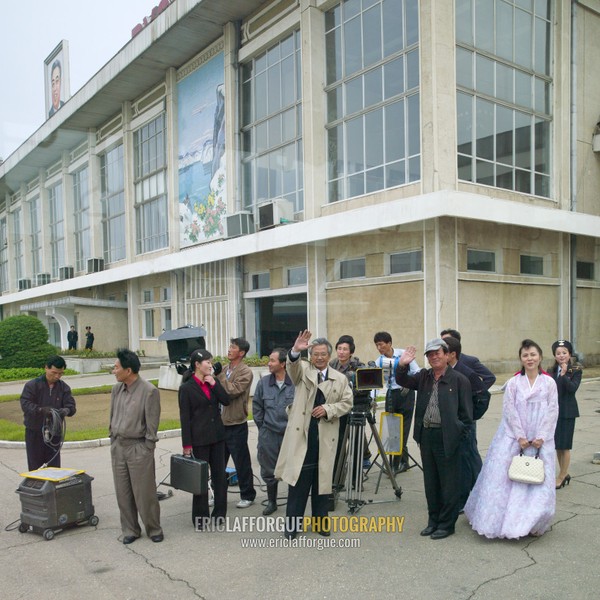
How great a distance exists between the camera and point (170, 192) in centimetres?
2692

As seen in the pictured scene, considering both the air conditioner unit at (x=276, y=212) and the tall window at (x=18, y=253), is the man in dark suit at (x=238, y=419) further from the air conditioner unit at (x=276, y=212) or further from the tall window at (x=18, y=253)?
the tall window at (x=18, y=253)

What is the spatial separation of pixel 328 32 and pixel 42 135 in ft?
50.9

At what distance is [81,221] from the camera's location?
35.3 m

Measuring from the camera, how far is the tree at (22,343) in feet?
78.3

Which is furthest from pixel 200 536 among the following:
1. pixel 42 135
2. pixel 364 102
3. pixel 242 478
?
pixel 42 135

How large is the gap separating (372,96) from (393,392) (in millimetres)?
13552

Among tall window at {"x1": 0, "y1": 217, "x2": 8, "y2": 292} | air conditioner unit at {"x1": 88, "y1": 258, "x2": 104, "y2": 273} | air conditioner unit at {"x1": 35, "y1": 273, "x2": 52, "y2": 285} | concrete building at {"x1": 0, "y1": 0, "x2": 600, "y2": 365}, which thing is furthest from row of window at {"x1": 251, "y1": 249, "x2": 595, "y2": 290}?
tall window at {"x1": 0, "y1": 217, "x2": 8, "y2": 292}

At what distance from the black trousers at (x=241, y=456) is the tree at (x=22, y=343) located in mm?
19803

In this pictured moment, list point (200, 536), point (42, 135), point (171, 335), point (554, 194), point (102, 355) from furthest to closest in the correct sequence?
point (42, 135) → point (102, 355) → point (554, 194) → point (171, 335) → point (200, 536)

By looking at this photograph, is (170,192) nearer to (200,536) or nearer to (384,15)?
(384,15)

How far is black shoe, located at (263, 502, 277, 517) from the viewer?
609cm

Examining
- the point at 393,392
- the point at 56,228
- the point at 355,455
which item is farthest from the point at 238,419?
the point at 56,228

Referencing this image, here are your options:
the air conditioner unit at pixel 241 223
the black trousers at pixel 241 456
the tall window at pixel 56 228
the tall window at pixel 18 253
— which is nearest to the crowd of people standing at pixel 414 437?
the black trousers at pixel 241 456

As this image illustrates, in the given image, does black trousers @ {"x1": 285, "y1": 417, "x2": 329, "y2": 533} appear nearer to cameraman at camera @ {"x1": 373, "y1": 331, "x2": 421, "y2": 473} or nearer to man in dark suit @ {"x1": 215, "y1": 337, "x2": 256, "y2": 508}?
man in dark suit @ {"x1": 215, "y1": 337, "x2": 256, "y2": 508}
